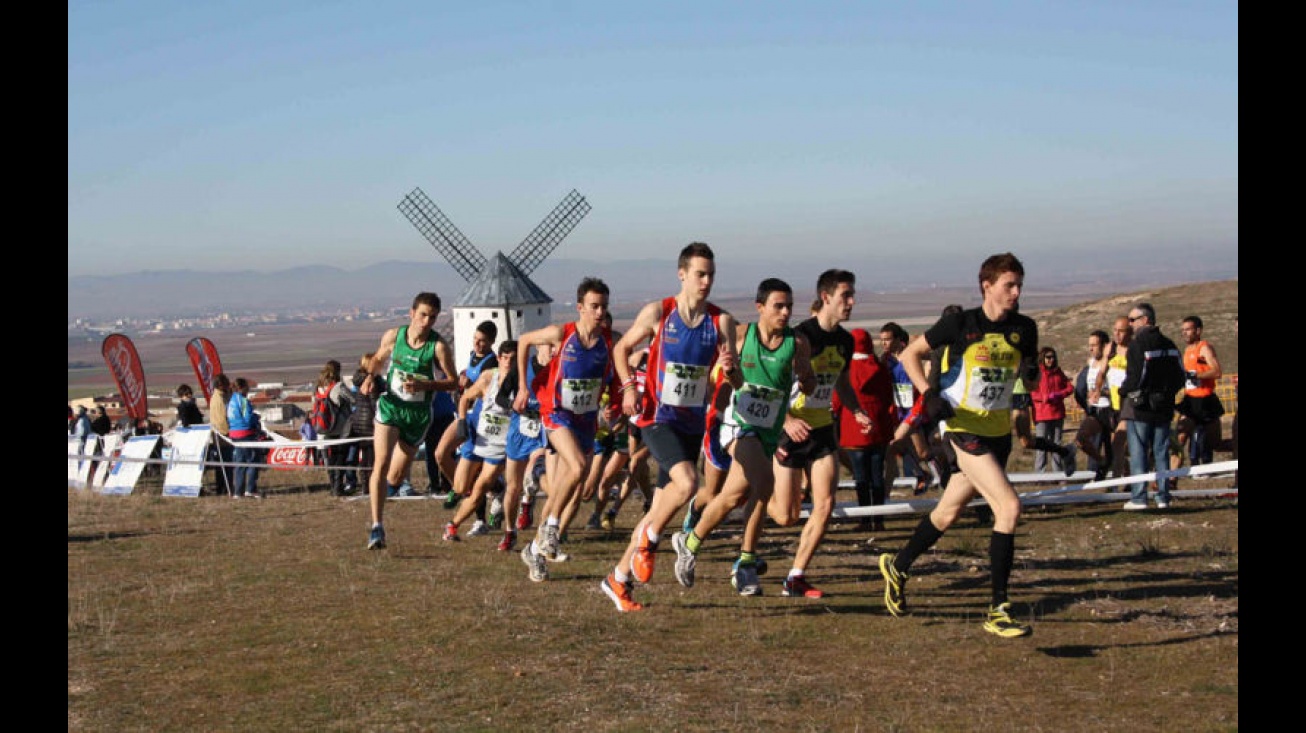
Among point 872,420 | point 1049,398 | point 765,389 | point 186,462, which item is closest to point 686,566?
point 765,389

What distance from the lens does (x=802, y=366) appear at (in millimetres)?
8906

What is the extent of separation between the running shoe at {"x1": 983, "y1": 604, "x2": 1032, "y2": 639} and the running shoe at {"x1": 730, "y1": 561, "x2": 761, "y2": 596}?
1.92 m

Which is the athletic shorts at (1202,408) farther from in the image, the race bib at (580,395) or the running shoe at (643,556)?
the running shoe at (643,556)

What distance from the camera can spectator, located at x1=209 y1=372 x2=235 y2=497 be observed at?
20.0 metres

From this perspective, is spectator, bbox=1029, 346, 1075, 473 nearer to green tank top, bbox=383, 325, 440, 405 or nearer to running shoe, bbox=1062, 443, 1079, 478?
running shoe, bbox=1062, 443, 1079, 478

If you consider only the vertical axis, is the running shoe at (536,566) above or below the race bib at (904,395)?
below

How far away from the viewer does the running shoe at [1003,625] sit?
7.81 m

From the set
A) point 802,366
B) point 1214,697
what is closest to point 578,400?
point 802,366

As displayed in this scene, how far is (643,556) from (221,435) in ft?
43.7

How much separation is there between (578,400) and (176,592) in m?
3.44

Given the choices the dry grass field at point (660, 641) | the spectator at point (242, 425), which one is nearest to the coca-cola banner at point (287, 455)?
the spectator at point (242, 425)

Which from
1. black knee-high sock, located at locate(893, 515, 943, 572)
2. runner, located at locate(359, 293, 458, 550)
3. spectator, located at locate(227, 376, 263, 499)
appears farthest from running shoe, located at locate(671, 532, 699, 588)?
spectator, located at locate(227, 376, 263, 499)

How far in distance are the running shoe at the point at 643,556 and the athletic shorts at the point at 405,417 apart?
3451 millimetres
